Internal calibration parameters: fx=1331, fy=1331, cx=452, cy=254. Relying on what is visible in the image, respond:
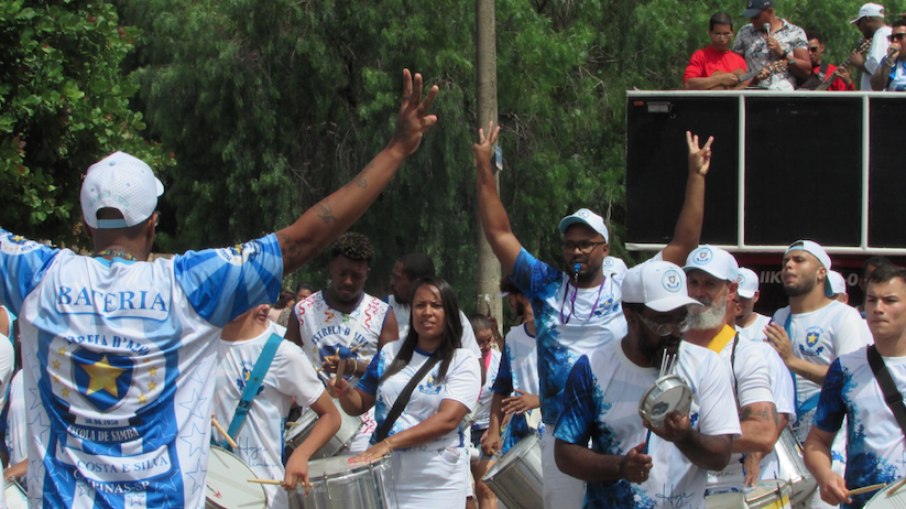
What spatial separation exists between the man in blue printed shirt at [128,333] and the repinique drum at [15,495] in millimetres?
3002

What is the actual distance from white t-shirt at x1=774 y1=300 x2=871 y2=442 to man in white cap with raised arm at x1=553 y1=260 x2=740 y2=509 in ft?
11.5

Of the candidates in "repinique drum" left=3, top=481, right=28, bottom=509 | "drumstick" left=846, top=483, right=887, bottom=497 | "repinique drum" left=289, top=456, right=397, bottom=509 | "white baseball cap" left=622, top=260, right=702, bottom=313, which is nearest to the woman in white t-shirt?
"repinique drum" left=289, top=456, right=397, bottom=509

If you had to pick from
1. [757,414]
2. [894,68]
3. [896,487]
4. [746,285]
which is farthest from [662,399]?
[894,68]

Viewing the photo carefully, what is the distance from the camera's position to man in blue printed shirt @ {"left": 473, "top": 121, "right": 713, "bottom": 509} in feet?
22.3

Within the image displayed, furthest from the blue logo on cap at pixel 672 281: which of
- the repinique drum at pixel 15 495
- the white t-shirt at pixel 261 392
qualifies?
the repinique drum at pixel 15 495

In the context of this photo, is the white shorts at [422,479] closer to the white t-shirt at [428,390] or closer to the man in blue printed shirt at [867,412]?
the white t-shirt at [428,390]

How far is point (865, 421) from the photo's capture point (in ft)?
19.7

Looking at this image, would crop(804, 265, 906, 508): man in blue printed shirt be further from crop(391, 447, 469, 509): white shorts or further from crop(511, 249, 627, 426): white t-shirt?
crop(391, 447, 469, 509): white shorts

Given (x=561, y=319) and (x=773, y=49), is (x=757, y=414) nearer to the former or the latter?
(x=561, y=319)

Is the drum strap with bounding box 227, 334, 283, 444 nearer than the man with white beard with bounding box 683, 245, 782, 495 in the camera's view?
No

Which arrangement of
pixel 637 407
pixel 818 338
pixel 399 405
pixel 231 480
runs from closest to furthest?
pixel 637 407 < pixel 231 480 < pixel 399 405 < pixel 818 338

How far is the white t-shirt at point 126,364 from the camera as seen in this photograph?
3.98 m

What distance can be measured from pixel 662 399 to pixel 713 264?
200 centimetres

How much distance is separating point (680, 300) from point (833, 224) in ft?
24.4
